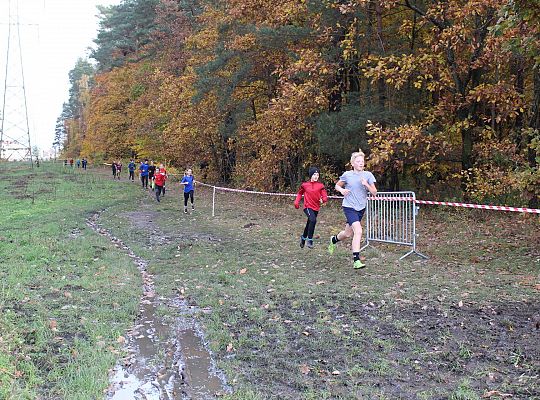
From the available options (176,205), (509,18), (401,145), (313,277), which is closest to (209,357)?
(313,277)

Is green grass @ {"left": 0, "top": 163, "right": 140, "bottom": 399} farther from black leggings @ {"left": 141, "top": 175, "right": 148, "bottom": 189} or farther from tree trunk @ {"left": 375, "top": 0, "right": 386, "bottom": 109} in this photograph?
black leggings @ {"left": 141, "top": 175, "right": 148, "bottom": 189}

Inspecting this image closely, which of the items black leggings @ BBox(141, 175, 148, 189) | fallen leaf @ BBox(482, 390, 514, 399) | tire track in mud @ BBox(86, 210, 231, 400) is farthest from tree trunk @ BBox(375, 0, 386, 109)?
black leggings @ BBox(141, 175, 148, 189)

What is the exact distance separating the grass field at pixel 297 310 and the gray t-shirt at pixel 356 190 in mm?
1240

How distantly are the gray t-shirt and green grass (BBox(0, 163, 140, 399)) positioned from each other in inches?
159

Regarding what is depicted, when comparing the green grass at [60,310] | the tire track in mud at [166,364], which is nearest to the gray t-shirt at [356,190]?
the tire track in mud at [166,364]

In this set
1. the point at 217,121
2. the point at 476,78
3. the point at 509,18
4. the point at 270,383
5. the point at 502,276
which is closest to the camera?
the point at 270,383

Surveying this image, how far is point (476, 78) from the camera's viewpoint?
15.9 meters

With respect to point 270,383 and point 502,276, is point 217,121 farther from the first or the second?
point 270,383

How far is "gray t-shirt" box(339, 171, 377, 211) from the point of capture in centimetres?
930

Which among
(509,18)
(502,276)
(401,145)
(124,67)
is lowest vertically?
→ (502,276)

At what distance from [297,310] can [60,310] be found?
312 centimetres

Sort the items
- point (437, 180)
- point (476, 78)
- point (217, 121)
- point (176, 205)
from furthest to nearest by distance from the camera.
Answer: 1. point (217, 121)
2. point (176, 205)
3. point (437, 180)
4. point (476, 78)

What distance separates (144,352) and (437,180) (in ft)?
50.0

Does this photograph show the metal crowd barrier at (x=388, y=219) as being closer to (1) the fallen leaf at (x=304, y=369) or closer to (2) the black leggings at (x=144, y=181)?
(1) the fallen leaf at (x=304, y=369)
